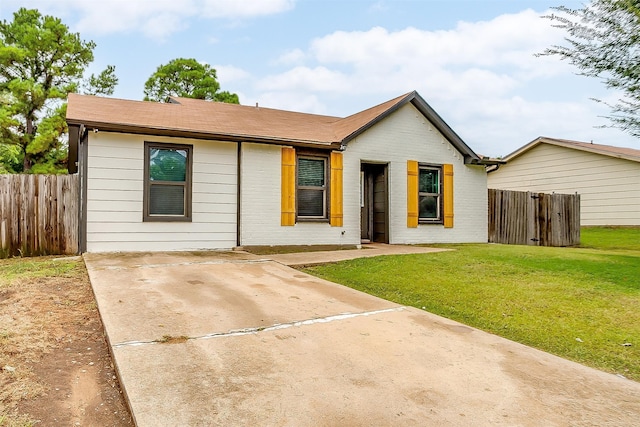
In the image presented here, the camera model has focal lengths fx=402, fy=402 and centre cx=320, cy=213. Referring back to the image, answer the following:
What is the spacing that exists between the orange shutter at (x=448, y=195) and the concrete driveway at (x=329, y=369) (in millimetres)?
7531

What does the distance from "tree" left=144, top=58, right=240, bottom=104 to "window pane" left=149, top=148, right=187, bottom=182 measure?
18.5m

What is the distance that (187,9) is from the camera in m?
13.2

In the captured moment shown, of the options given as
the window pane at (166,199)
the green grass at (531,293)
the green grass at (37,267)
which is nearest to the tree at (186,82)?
the window pane at (166,199)

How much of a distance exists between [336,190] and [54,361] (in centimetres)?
758

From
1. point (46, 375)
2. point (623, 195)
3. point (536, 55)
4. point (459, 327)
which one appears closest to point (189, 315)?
point (46, 375)

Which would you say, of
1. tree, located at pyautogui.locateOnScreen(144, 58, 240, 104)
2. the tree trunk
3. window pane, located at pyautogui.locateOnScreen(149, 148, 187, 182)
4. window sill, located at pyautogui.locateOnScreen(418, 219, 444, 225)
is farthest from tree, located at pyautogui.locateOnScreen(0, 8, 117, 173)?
window sill, located at pyautogui.locateOnScreen(418, 219, 444, 225)

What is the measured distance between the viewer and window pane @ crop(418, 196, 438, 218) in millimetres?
11326

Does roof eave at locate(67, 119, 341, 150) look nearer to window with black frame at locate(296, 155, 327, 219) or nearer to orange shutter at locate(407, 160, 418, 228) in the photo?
window with black frame at locate(296, 155, 327, 219)

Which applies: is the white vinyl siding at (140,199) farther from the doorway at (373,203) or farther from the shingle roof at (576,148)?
the shingle roof at (576,148)

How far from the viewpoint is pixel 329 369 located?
2723mm

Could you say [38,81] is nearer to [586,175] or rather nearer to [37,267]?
[37,267]

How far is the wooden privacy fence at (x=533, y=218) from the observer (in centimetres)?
1243

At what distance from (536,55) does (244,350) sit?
24.0 feet

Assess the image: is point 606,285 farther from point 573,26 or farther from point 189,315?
point 189,315
